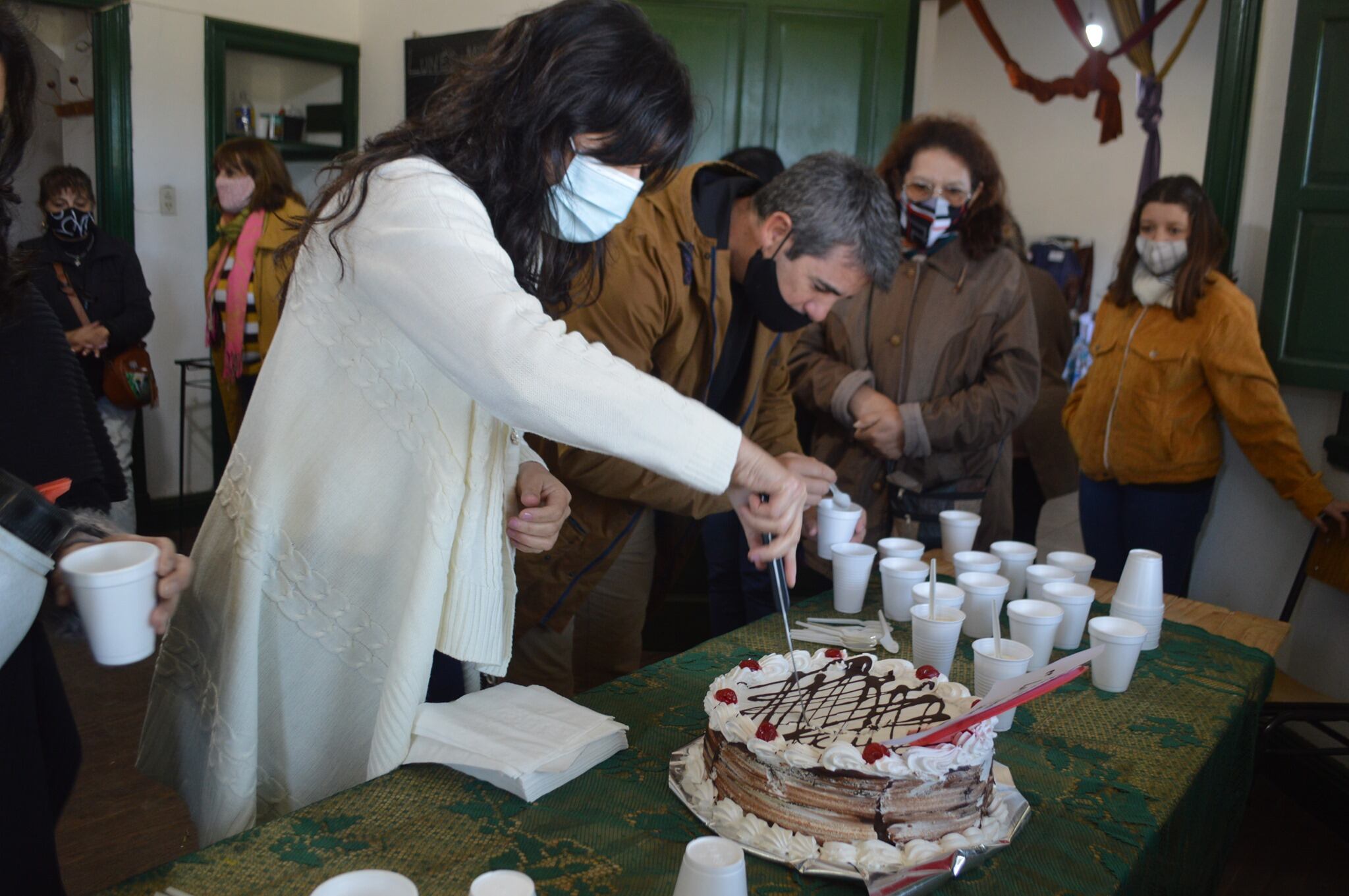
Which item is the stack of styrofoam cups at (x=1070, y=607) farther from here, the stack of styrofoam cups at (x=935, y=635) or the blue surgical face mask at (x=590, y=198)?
the blue surgical face mask at (x=590, y=198)

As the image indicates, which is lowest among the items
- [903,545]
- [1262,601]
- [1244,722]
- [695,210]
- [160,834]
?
[160,834]

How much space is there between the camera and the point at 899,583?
6.61 feet

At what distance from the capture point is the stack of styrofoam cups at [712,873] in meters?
0.91

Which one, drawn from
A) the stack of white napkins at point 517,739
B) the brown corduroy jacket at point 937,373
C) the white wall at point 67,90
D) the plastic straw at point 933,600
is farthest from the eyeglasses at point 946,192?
the white wall at point 67,90

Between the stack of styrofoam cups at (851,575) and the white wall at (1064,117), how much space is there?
7128 millimetres

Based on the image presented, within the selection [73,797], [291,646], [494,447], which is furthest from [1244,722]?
[73,797]

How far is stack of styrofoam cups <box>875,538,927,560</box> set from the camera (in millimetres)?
2217

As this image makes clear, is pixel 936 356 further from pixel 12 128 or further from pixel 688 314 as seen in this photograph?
pixel 12 128

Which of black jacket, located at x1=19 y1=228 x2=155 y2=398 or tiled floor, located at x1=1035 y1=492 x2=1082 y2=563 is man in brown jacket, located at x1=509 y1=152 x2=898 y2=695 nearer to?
black jacket, located at x1=19 y1=228 x2=155 y2=398

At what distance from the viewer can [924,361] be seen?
8.95 ft

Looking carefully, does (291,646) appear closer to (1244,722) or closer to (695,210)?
(695,210)

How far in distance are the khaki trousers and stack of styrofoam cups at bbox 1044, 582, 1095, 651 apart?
83 cm

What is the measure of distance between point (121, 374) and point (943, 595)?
3912mm

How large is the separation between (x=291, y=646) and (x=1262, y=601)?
3.09 m
